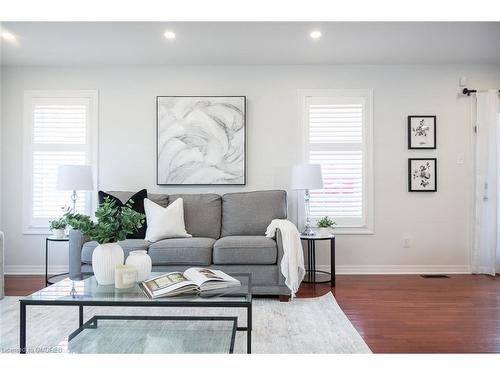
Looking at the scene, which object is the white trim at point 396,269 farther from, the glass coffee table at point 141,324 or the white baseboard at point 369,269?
the glass coffee table at point 141,324

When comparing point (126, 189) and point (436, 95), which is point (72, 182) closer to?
point (126, 189)

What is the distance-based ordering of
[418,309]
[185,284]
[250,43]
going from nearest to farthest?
[185,284], [418,309], [250,43]

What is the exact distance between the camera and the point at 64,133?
14.4ft

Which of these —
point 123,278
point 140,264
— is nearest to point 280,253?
point 140,264

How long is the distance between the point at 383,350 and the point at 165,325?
133 centimetres

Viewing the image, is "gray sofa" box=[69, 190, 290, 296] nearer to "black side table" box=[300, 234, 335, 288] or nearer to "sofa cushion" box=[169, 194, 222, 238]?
"sofa cushion" box=[169, 194, 222, 238]

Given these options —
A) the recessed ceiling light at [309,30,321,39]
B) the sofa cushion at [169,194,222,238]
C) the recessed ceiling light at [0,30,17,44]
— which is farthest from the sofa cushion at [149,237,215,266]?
the recessed ceiling light at [0,30,17,44]

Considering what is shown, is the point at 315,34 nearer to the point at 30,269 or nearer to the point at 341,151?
the point at 341,151

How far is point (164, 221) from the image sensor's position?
3.68 meters

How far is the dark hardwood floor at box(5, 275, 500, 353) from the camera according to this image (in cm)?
231

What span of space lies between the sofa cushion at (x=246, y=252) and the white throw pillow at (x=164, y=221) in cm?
58

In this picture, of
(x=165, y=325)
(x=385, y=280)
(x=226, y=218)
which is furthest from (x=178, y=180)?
(x=385, y=280)

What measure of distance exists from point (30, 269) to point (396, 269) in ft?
14.3

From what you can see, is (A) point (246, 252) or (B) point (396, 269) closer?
(A) point (246, 252)
